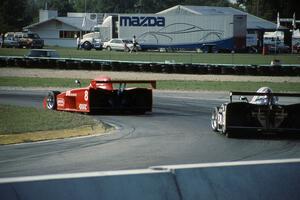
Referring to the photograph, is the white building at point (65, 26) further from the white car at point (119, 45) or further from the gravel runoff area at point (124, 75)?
the gravel runoff area at point (124, 75)

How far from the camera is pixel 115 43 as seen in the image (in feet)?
244

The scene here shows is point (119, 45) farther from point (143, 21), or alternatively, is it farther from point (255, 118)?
point (255, 118)

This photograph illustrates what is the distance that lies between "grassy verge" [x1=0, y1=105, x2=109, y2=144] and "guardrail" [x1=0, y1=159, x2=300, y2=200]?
753 centimetres

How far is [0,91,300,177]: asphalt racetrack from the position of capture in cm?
981

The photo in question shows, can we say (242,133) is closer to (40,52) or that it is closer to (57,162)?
(57,162)

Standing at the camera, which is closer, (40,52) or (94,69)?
(94,69)

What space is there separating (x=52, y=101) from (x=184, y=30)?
5432 centimetres

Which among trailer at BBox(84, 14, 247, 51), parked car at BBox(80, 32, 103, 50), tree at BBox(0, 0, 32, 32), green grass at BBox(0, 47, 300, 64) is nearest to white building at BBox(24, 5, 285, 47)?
tree at BBox(0, 0, 32, 32)

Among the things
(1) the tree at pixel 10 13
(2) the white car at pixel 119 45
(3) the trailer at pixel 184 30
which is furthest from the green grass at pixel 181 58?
(1) the tree at pixel 10 13

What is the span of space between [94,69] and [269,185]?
34605 millimetres

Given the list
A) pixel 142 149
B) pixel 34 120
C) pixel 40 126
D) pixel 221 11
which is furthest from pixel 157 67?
pixel 221 11

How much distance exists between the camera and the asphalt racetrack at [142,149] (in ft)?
32.2

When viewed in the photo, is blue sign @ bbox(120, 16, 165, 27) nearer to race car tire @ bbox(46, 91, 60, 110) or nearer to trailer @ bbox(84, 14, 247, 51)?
trailer @ bbox(84, 14, 247, 51)

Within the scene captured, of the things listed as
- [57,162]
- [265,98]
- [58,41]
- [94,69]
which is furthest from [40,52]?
[58,41]
